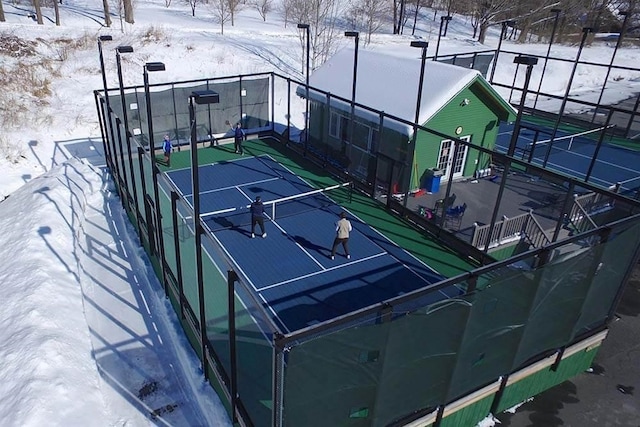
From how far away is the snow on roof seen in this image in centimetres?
1845

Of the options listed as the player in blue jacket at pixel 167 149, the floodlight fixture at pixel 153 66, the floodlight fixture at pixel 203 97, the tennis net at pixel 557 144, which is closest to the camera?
the floodlight fixture at pixel 203 97

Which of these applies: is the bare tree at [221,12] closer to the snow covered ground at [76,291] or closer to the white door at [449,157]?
the snow covered ground at [76,291]

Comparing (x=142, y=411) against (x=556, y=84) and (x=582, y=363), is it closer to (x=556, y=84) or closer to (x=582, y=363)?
(x=582, y=363)

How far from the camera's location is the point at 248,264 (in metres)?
13.6

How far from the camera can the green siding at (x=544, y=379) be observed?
31.2 feet

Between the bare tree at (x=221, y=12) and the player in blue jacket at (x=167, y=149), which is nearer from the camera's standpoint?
the player in blue jacket at (x=167, y=149)

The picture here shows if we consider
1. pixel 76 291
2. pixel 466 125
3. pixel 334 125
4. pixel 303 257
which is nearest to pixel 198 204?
pixel 303 257

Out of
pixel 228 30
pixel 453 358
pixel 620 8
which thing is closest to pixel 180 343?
pixel 453 358

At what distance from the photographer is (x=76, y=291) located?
40.1 ft

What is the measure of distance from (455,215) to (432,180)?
2839 mm

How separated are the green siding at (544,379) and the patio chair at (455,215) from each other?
20.4ft

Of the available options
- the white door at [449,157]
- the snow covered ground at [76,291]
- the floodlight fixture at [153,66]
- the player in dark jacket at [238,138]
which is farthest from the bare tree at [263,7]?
the floodlight fixture at [153,66]

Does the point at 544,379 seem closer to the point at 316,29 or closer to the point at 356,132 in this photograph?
the point at 356,132

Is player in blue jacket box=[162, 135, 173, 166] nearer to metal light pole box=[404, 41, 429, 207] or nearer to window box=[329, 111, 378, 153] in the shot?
window box=[329, 111, 378, 153]
